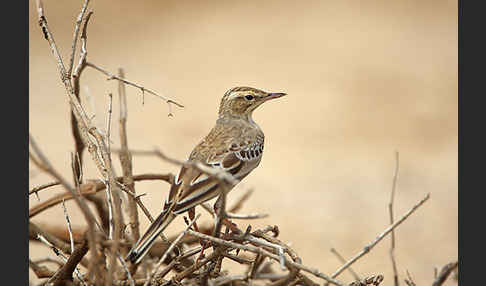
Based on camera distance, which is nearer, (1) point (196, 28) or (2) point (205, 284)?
(2) point (205, 284)

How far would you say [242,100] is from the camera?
4027 mm

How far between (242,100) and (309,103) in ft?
20.1

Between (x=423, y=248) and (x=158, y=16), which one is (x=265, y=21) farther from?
(x=423, y=248)

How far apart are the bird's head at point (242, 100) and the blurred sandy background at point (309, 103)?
8.74 ft

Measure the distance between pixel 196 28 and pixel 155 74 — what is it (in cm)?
191

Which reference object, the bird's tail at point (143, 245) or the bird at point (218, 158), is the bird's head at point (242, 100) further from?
the bird's tail at point (143, 245)

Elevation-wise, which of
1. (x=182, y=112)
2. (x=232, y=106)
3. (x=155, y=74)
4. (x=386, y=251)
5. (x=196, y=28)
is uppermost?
(x=196, y=28)

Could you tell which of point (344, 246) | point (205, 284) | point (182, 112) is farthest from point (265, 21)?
point (205, 284)

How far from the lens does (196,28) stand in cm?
1267

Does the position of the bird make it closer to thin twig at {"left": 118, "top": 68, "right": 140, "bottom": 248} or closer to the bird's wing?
the bird's wing

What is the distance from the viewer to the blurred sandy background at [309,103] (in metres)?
7.58

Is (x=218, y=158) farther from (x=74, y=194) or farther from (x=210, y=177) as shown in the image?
(x=74, y=194)

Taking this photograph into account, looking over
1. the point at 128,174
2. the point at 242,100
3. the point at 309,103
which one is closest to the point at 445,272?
the point at 128,174

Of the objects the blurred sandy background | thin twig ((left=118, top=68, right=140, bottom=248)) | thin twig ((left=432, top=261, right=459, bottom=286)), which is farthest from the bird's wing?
the blurred sandy background
